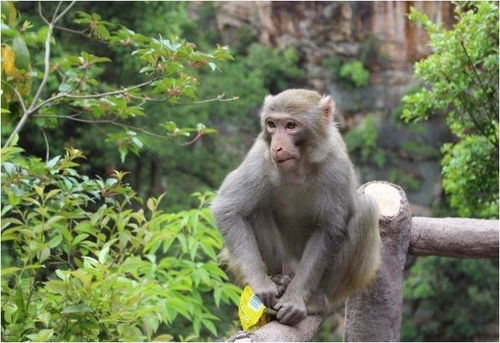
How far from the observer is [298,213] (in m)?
4.04

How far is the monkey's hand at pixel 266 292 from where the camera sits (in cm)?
372

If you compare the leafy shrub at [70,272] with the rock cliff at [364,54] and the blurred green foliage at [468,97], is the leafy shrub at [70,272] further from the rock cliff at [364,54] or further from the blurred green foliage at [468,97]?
the rock cliff at [364,54]

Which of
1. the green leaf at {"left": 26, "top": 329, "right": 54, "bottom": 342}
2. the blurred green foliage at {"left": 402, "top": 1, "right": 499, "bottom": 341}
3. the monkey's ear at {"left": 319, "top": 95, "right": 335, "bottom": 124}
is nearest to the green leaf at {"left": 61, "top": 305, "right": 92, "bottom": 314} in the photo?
the green leaf at {"left": 26, "top": 329, "right": 54, "bottom": 342}

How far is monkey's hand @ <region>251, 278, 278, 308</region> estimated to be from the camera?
3.72 m

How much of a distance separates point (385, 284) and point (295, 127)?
1406mm

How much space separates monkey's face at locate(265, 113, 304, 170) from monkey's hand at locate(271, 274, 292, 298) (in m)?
0.59

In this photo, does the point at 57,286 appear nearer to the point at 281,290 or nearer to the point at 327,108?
A: the point at 281,290

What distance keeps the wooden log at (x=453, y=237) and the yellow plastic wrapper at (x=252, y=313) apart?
1.54m

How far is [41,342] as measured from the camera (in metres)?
3.11

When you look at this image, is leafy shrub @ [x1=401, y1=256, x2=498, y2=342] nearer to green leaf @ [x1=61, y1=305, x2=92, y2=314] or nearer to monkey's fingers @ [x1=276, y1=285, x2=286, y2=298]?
monkey's fingers @ [x1=276, y1=285, x2=286, y2=298]

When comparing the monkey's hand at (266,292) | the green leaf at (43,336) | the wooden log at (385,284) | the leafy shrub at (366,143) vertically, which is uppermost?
the green leaf at (43,336)

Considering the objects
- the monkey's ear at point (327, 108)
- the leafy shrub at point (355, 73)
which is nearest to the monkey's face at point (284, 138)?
the monkey's ear at point (327, 108)

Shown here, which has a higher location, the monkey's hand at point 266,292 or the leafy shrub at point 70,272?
the leafy shrub at point 70,272

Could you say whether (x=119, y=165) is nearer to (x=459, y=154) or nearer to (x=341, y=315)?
(x=341, y=315)
